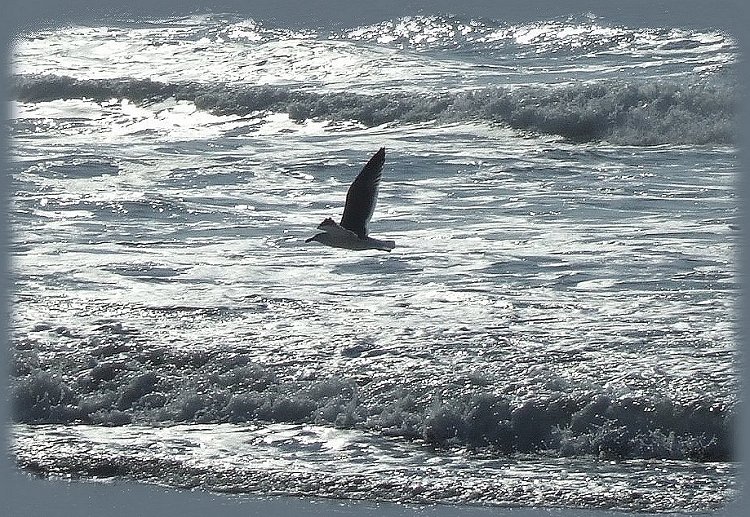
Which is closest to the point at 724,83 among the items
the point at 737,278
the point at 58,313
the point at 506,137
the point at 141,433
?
the point at 506,137

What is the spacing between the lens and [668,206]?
1050 centimetres

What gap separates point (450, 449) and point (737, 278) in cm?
322

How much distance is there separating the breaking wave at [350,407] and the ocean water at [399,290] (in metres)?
0.01

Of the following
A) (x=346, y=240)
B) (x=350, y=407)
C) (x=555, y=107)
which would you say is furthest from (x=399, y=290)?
(x=555, y=107)

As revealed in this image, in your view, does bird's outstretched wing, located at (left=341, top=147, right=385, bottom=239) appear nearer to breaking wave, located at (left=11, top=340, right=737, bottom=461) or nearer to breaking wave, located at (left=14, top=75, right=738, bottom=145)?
breaking wave, located at (left=11, top=340, right=737, bottom=461)

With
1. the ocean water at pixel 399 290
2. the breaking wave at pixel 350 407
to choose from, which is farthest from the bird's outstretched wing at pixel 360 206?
the breaking wave at pixel 350 407

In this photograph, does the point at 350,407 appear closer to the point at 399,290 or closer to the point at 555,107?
the point at 399,290

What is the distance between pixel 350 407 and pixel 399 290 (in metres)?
2.07

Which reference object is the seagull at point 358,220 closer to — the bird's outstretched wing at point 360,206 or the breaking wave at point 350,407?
the bird's outstretched wing at point 360,206

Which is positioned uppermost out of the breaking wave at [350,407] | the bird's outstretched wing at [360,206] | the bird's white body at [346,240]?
the bird's outstretched wing at [360,206]

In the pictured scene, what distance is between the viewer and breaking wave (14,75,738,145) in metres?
14.1

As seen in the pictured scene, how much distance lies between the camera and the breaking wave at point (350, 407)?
18.8 ft

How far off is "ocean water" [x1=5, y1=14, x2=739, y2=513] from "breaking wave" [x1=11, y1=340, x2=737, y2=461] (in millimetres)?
14

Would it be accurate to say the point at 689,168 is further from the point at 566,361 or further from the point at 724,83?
the point at 566,361
